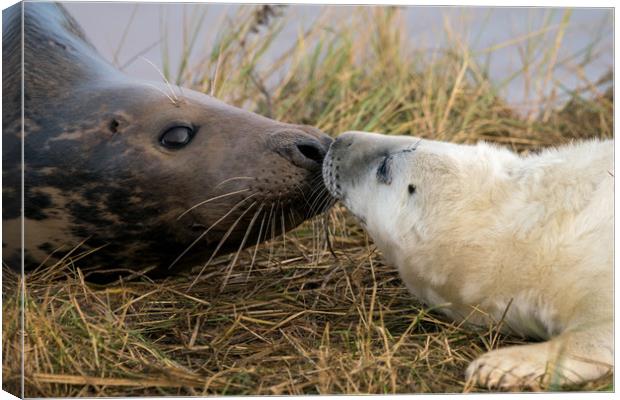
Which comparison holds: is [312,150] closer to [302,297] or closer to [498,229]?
[302,297]

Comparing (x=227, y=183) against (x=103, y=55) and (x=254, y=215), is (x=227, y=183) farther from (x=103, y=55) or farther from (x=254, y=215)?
(x=103, y=55)

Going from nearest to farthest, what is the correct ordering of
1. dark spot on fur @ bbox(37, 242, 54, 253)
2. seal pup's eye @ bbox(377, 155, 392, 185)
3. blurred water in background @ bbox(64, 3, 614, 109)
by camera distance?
seal pup's eye @ bbox(377, 155, 392, 185) < blurred water in background @ bbox(64, 3, 614, 109) < dark spot on fur @ bbox(37, 242, 54, 253)

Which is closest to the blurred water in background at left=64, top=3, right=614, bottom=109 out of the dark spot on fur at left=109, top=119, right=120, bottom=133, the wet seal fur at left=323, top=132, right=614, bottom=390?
the dark spot on fur at left=109, top=119, right=120, bottom=133

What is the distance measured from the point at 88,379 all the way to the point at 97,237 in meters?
0.86

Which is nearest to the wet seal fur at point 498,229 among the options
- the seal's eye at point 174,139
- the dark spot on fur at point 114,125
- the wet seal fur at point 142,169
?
the wet seal fur at point 142,169

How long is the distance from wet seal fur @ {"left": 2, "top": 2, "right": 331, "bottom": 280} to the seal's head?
178 mm

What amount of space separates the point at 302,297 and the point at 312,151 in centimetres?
61

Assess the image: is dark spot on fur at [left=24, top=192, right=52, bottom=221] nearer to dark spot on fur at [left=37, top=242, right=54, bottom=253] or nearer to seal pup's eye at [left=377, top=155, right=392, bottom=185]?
dark spot on fur at [left=37, top=242, right=54, bottom=253]

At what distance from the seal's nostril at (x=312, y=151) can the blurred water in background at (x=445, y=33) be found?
1.73ft

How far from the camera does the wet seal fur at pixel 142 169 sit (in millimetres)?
4320

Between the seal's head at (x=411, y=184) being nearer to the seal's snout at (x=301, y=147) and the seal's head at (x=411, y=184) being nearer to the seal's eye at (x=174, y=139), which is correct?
the seal's snout at (x=301, y=147)

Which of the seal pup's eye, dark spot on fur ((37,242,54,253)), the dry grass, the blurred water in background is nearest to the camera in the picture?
the dry grass

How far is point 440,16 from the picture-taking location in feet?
17.9

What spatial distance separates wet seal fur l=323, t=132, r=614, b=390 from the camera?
3777 millimetres
